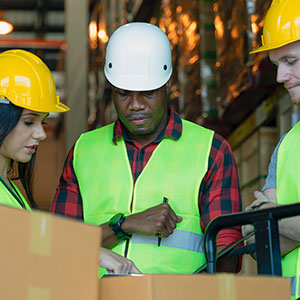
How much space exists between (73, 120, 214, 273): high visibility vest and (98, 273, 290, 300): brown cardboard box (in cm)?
126

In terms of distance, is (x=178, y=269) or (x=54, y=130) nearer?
(x=178, y=269)

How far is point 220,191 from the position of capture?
130 inches

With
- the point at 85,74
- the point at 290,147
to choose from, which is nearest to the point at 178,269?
the point at 290,147

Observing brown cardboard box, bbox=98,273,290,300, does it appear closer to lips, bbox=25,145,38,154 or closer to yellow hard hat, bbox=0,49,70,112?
lips, bbox=25,145,38,154

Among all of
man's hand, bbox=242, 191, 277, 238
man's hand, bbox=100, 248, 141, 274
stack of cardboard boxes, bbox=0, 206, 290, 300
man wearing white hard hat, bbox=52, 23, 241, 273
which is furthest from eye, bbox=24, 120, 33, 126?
stack of cardboard boxes, bbox=0, 206, 290, 300

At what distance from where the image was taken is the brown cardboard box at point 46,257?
1750mm

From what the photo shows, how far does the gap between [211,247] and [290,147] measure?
29.5 inches

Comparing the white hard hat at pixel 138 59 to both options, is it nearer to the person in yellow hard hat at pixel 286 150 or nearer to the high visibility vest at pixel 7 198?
the person in yellow hard hat at pixel 286 150

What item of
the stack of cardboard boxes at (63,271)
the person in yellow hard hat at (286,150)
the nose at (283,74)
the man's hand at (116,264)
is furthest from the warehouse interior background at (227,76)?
the stack of cardboard boxes at (63,271)

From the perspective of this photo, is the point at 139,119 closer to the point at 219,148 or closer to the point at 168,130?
the point at 168,130

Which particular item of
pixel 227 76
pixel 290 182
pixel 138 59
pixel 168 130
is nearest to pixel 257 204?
pixel 290 182

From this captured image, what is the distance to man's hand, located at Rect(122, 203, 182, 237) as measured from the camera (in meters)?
3.19

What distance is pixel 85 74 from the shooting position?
1291 centimetres

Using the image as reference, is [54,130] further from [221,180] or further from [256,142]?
[221,180]
